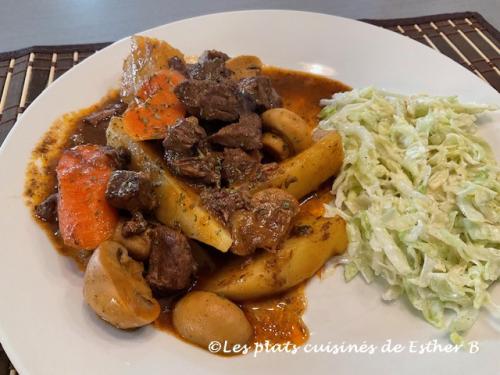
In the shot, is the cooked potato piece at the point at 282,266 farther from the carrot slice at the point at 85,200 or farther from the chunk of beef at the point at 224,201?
the carrot slice at the point at 85,200

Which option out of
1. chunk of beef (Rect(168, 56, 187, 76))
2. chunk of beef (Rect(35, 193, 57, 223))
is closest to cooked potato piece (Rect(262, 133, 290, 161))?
chunk of beef (Rect(168, 56, 187, 76))

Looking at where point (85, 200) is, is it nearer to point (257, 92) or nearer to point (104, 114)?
point (104, 114)

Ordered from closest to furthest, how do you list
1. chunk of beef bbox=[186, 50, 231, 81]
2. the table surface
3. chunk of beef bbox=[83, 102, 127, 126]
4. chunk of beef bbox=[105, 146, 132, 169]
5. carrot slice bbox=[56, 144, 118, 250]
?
carrot slice bbox=[56, 144, 118, 250]
chunk of beef bbox=[105, 146, 132, 169]
chunk of beef bbox=[186, 50, 231, 81]
chunk of beef bbox=[83, 102, 127, 126]
the table surface

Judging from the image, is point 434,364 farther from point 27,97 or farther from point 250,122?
point 27,97

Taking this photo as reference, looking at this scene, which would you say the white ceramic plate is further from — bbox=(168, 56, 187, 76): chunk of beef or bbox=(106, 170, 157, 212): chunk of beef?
bbox=(168, 56, 187, 76): chunk of beef

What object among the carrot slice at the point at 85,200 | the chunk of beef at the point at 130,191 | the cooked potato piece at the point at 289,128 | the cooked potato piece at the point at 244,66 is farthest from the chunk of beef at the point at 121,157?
the cooked potato piece at the point at 244,66

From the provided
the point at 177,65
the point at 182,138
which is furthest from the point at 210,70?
the point at 182,138

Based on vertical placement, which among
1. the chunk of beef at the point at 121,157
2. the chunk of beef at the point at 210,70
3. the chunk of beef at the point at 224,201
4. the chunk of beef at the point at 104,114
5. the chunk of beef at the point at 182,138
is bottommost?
the chunk of beef at the point at 224,201
